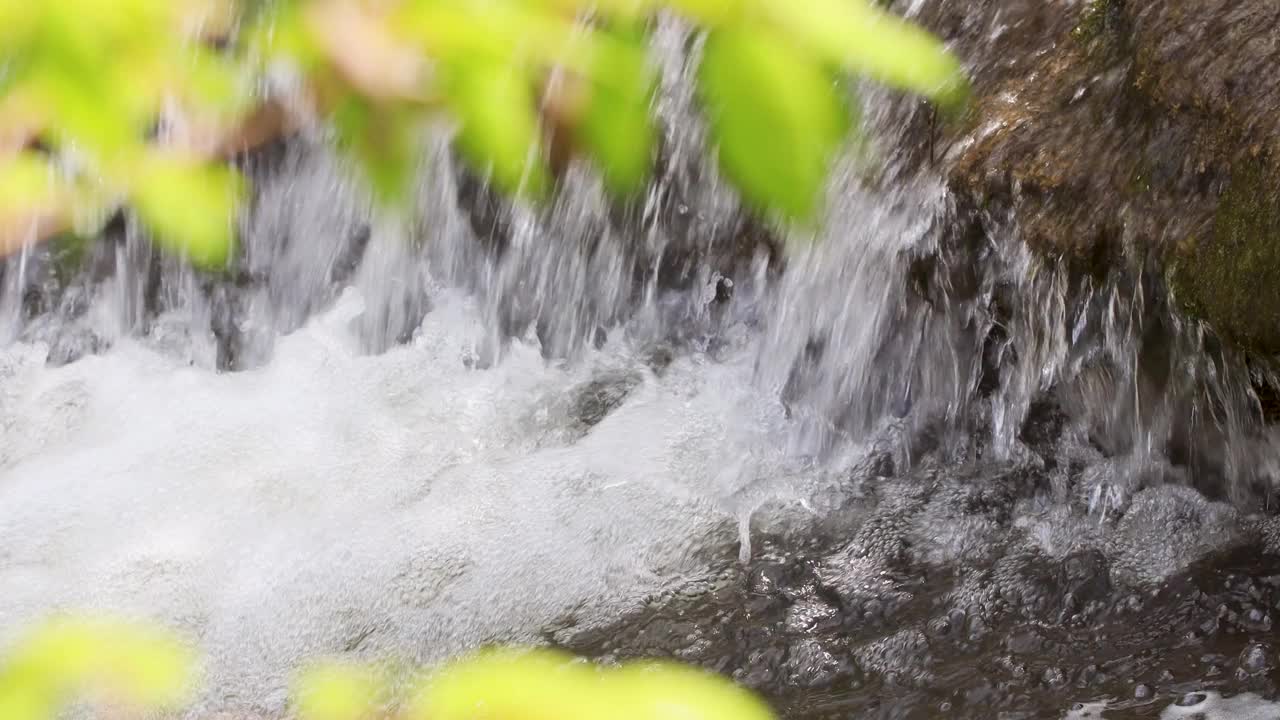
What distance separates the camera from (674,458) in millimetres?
3658

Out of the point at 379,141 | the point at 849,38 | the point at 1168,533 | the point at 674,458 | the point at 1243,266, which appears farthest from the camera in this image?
the point at 674,458

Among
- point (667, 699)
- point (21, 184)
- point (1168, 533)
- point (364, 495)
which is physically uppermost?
point (667, 699)

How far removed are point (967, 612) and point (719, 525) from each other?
2.50 ft

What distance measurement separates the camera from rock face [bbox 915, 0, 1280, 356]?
2535 millimetres

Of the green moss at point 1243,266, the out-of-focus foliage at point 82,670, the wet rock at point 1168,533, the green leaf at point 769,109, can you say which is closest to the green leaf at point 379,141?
the green leaf at point 769,109

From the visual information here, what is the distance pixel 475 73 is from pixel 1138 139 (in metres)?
2.38

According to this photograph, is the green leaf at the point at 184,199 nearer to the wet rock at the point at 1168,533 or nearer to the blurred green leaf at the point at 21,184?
the blurred green leaf at the point at 21,184

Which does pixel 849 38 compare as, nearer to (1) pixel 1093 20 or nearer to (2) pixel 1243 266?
(2) pixel 1243 266

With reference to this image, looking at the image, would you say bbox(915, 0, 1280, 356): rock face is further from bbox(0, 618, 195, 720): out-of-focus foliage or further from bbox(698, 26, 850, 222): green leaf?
bbox(0, 618, 195, 720): out-of-focus foliage

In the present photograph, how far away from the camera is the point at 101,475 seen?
3.92 meters

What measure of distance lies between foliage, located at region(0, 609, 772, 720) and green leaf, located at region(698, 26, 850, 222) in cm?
34

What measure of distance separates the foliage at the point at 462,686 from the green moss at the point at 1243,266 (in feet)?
5.77

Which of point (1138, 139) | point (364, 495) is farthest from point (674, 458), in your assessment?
point (1138, 139)

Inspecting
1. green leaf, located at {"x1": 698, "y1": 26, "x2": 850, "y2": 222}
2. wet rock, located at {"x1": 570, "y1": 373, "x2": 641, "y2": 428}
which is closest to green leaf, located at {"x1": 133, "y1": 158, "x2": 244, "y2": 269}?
green leaf, located at {"x1": 698, "y1": 26, "x2": 850, "y2": 222}
